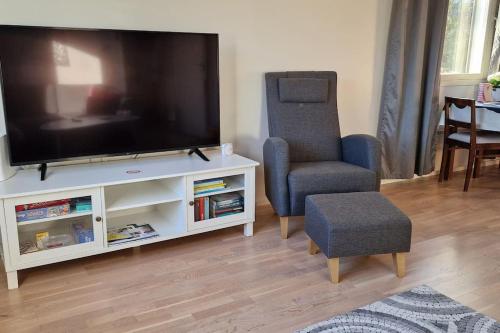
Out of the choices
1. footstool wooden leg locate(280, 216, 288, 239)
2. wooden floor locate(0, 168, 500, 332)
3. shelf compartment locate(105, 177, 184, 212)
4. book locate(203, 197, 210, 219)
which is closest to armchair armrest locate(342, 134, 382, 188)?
wooden floor locate(0, 168, 500, 332)

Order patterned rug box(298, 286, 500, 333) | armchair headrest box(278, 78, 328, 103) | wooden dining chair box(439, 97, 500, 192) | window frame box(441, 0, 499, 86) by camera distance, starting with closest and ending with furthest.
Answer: patterned rug box(298, 286, 500, 333), armchair headrest box(278, 78, 328, 103), wooden dining chair box(439, 97, 500, 192), window frame box(441, 0, 499, 86)

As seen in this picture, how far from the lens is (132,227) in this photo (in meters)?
2.78

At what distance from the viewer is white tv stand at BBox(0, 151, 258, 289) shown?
226 centimetres

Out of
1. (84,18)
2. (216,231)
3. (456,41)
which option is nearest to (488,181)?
(456,41)

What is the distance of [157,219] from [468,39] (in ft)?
12.0

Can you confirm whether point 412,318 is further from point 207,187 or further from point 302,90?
point 302,90

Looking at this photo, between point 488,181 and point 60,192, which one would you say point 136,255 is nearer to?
point 60,192

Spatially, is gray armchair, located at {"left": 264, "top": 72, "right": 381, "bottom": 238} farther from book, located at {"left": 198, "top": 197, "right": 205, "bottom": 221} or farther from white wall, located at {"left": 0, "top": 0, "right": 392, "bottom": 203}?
book, located at {"left": 198, "top": 197, "right": 205, "bottom": 221}

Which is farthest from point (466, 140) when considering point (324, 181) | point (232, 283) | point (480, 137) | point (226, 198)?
point (232, 283)

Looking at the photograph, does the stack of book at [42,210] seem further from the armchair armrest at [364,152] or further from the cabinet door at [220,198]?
the armchair armrest at [364,152]

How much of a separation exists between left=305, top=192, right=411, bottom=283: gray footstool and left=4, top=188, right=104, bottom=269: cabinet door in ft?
3.91

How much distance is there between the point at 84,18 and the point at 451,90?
3.47 meters

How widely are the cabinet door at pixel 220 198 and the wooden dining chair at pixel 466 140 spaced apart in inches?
86.1

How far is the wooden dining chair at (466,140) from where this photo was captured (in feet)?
13.0
